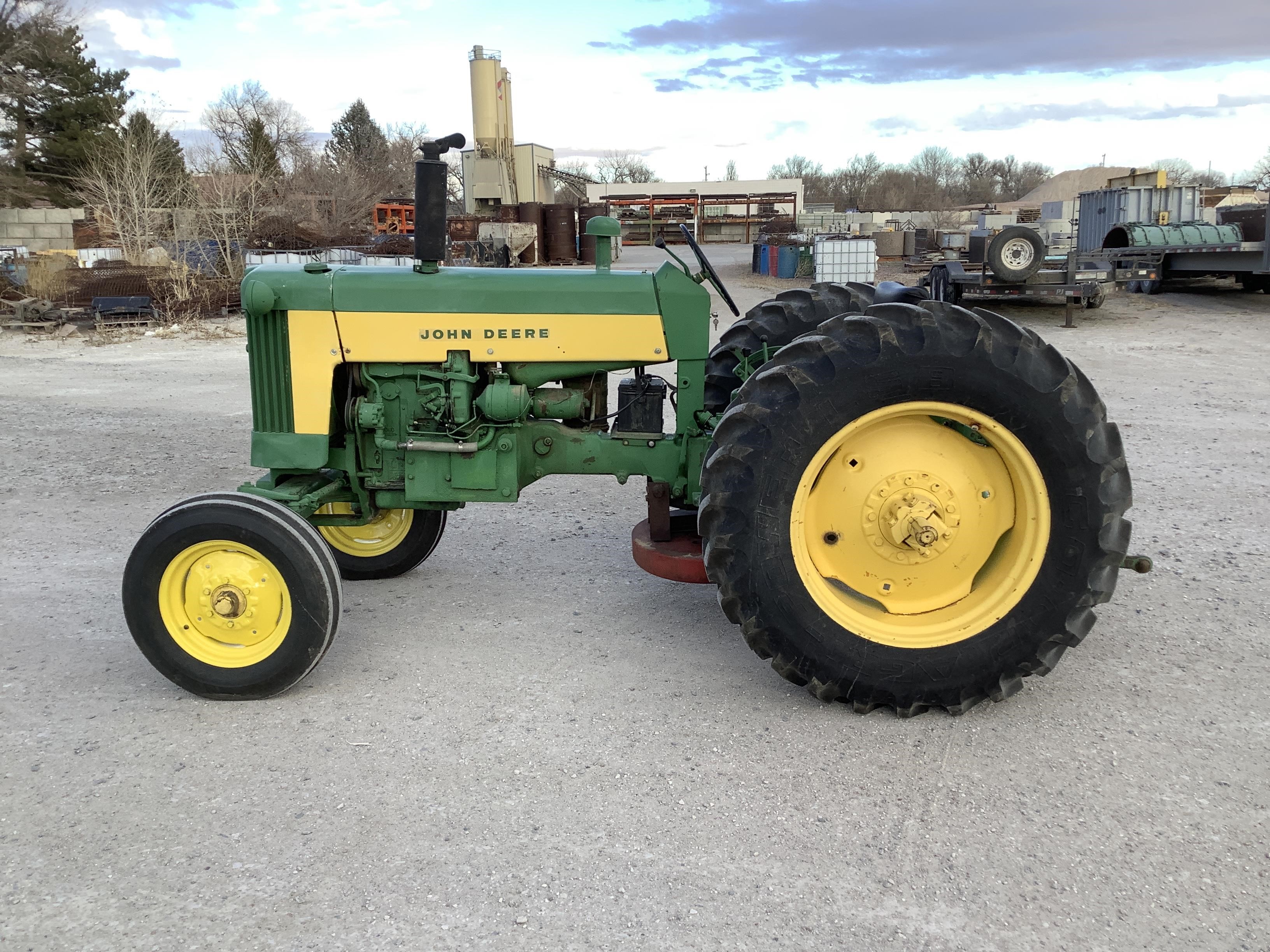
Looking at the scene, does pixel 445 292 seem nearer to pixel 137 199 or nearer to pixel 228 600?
pixel 228 600

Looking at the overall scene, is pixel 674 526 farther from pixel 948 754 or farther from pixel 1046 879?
pixel 1046 879

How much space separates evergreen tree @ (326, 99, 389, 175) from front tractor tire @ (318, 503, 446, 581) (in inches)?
1676

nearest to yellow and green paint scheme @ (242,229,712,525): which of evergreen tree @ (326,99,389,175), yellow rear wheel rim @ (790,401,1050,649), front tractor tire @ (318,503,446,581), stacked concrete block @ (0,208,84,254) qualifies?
front tractor tire @ (318,503,446,581)

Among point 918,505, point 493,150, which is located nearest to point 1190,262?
point 918,505

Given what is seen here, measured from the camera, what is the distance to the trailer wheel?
53.0ft

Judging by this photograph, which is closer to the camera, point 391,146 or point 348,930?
point 348,930

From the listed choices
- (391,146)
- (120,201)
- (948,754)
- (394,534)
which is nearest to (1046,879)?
(948,754)

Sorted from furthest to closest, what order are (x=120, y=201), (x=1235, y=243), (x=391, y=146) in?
1. (x=391, y=146)
2. (x=120, y=201)
3. (x=1235, y=243)

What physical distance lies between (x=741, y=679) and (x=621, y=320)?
146cm

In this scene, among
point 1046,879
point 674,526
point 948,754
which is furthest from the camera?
point 674,526

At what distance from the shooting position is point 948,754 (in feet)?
10.5

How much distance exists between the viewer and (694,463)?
13.6ft

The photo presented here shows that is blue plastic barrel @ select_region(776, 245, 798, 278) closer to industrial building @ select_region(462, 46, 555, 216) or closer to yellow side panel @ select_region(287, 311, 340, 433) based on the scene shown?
industrial building @ select_region(462, 46, 555, 216)

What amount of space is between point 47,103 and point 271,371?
37.2m
